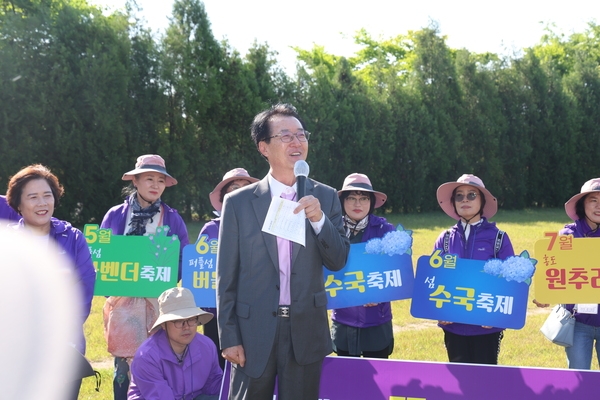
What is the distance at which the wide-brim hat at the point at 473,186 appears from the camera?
15.1 feet

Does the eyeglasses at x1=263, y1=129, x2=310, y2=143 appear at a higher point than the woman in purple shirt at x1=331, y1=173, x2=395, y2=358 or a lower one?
higher

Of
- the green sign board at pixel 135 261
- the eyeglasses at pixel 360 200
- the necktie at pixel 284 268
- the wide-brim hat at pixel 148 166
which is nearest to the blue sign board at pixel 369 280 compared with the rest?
the eyeglasses at pixel 360 200

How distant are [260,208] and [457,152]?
21064 mm

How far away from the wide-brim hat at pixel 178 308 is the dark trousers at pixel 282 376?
107cm

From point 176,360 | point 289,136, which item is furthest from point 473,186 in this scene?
point 176,360

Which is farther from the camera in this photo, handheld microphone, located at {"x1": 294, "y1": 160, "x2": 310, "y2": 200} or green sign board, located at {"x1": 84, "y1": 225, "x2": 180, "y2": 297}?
green sign board, located at {"x1": 84, "y1": 225, "x2": 180, "y2": 297}

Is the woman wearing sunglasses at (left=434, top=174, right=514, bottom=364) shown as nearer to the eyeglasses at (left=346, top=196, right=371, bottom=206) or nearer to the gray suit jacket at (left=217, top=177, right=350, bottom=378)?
the eyeglasses at (left=346, top=196, right=371, bottom=206)

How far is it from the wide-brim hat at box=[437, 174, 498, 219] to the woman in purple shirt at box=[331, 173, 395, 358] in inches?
19.6

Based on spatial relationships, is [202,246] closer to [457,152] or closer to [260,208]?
[260,208]

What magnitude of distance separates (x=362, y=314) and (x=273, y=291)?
1832 mm

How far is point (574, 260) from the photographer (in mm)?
4527

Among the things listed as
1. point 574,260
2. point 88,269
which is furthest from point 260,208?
point 574,260

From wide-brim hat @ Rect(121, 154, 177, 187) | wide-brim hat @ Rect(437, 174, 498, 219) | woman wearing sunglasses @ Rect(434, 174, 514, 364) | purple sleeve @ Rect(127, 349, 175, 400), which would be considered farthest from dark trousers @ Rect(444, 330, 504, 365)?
wide-brim hat @ Rect(121, 154, 177, 187)

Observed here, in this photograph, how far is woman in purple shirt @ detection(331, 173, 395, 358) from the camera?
4.60 metres
